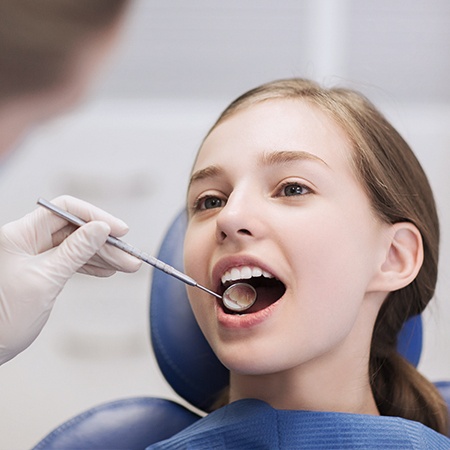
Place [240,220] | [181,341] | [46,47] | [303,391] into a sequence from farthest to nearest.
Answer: [46,47] → [181,341] → [303,391] → [240,220]

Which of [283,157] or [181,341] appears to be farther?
[181,341]

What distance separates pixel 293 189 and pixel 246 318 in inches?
9.1

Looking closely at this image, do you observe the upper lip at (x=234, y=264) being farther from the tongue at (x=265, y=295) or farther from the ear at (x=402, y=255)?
the ear at (x=402, y=255)

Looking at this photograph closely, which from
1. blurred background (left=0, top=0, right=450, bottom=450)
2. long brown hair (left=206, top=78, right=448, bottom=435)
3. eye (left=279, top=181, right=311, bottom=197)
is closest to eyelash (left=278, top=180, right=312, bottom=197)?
eye (left=279, top=181, right=311, bottom=197)

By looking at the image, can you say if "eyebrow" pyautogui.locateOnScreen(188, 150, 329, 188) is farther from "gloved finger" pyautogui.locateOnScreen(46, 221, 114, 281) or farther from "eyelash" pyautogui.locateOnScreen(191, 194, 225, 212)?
"gloved finger" pyautogui.locateOnScreen(46, 221, 114, 281)

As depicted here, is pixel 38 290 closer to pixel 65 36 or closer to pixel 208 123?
pixel 65 36

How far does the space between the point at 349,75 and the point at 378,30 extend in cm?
23

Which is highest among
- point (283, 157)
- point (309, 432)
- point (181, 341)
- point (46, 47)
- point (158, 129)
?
point (46, 47)

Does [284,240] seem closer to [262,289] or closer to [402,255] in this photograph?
[262,289]

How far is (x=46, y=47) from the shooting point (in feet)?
8.73

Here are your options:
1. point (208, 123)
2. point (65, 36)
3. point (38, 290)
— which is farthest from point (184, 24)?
point (38, 290)

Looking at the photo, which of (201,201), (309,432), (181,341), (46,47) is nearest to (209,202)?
(201,201)

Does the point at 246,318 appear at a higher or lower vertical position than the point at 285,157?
lower

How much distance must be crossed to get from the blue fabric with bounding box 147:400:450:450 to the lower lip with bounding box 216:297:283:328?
173mm
